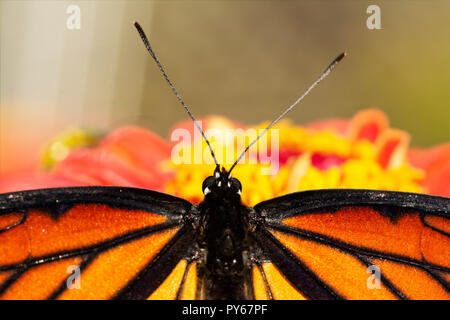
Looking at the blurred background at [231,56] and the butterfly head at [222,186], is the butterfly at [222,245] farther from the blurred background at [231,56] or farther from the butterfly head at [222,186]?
the blurred background at [231,56]

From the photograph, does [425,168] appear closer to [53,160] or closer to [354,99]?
[53,160]

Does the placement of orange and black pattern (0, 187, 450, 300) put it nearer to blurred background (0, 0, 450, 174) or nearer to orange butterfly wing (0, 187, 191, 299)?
orange butterfly wing (0, 187, 191, 299)

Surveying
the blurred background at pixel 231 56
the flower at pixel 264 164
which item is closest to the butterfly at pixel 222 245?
the flower at pixel 264 164

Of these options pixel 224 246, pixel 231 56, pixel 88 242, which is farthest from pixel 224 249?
pixel 231 56

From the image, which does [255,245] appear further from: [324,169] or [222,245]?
[324,169]

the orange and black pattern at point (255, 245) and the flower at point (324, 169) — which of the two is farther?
the flower at point (324, 169)

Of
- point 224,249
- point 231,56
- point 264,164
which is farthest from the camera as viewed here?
point 231,56
